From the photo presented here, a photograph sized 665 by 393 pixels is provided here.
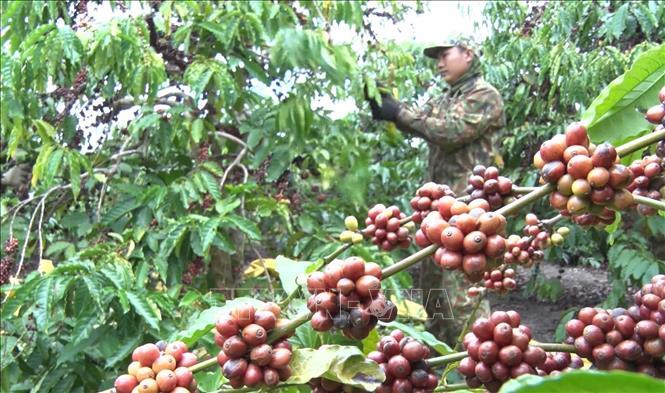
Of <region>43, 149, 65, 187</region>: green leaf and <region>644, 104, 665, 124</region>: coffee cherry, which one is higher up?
<region>644, 104, 665, 124</region>: coffee cherry

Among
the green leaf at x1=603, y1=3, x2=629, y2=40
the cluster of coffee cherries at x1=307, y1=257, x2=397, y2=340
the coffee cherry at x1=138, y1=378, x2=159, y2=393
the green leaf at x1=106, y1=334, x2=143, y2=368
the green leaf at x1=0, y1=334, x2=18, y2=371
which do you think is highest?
the green leaf at x1=603, y1=3, x2=629, y2=40

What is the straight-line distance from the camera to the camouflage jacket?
10.7 ft

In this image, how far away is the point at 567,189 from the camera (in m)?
0.51

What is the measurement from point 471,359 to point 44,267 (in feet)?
6.26

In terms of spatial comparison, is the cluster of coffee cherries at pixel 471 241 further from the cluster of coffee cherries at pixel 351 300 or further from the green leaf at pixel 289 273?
the green leaf at pixel 289 273

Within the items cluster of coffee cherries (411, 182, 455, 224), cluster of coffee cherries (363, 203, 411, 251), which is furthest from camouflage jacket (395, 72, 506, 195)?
cluster of coffee cherries (411, 182, 455, 224)

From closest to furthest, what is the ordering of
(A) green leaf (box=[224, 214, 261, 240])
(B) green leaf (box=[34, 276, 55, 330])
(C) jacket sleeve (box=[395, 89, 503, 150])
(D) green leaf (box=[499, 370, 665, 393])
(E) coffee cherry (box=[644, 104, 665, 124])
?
1. (D) green leaf (box=[499, 370, 665, 393])
2. (E) coffee cherry (box=[644, 104, 665, 124])
3. (B) green leaf (box=[34, 276, 55, 330])
4. (A) green leaf (box=[224, 214, 261, 240])
5. (C) jacket sleeve (box=[395, 89, 503, 150])

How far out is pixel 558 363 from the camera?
605 millimetres

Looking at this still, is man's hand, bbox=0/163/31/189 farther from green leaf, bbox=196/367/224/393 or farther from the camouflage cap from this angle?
green leaf, bbox=196/367/224/393

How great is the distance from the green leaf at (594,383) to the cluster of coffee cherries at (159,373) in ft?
1.19

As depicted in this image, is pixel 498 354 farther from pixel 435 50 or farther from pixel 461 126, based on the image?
pixel 435 50

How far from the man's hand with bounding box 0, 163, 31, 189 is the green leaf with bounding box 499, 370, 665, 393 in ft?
10.2

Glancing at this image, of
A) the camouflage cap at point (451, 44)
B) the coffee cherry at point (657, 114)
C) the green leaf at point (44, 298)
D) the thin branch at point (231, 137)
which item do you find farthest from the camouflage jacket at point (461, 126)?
the coffee cherry at point (657, 114)

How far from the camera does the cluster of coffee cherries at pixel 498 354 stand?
1.81 ft
